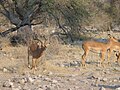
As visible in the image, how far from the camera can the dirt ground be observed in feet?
35.7

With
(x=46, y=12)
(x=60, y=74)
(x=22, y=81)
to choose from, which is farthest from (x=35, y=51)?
(x=46, y=12)

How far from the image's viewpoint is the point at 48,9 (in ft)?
75.5

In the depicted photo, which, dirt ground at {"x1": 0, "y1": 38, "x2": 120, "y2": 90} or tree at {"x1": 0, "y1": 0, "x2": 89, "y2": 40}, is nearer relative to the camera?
dirt ground at {"x1": 0, "y1": 38, "x2": 120, "y2": 90}

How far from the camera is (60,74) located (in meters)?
13.9

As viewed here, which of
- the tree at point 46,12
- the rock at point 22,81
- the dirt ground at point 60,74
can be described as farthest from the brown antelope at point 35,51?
the tree at point 46,12

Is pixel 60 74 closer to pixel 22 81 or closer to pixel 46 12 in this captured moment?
pixel 22 81

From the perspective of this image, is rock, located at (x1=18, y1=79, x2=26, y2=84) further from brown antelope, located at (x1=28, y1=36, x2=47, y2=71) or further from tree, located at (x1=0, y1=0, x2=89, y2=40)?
tree, located at (x1=0, y1=0, x2=89, y2=40)

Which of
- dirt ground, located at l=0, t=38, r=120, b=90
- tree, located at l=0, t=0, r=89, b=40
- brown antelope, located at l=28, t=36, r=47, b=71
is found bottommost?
dirt ground, located at l=0, t=38, r=120, b=90

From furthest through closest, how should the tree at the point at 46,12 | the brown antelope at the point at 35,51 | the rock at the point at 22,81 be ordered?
the tree at the point at 46,12
the brown antelope at the point at 35,51
the rock at the point at 22,81

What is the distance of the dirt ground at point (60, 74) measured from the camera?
10.9 m

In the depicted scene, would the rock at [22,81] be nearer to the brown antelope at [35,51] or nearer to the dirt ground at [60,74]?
the dirt ground at [60,74]

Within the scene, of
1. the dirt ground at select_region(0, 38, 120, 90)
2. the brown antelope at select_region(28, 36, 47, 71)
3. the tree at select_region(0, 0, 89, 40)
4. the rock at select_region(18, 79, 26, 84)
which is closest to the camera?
the dirt ground at select_region(0, 38, 120, 90)

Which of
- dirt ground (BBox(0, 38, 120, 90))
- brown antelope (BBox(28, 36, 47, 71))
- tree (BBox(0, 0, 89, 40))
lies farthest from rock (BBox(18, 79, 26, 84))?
tree (BBox(0, 0, 89, 40))

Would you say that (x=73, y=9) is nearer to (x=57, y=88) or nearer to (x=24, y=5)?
(x=24, y=5)
